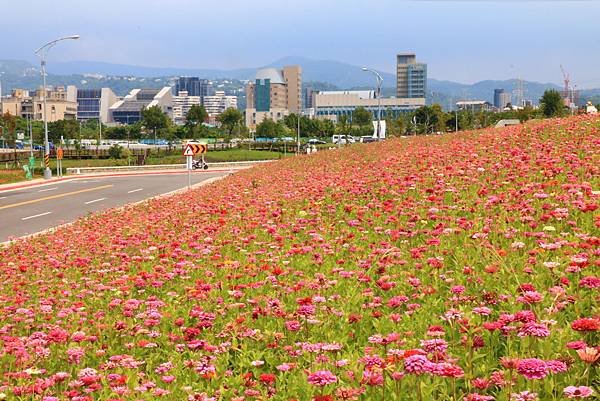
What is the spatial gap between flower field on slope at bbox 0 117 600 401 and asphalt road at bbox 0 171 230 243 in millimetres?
11639

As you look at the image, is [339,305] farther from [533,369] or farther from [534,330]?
[533,369]

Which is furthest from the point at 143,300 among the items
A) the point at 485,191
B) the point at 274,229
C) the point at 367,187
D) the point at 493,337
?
the point at 367,187

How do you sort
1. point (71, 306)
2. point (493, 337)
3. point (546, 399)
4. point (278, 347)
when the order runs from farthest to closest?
1. point (71, 306)
2. point (278, 347)
3. point (493, 337)
4. point (546, 399)

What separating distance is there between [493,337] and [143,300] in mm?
3393

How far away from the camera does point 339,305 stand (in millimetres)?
5090

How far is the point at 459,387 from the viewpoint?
12.0ft

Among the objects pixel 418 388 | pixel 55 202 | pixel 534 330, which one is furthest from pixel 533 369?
pixel 55 202

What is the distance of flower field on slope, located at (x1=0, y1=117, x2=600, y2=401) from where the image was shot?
354 centimetres

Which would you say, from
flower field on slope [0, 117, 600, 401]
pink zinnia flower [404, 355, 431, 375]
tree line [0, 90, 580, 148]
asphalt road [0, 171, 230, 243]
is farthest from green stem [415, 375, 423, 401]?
tree line [0, 90, 580, 148]

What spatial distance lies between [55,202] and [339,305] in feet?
85.9

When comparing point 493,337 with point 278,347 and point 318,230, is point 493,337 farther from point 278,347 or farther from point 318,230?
point 318,230

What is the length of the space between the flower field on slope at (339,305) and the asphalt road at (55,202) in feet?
38.2

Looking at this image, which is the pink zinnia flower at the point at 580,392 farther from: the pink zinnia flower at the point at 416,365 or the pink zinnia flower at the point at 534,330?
the pink zinnia flower at the point at 416,365

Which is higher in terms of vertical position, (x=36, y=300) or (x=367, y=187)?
(x=367, y=187)
